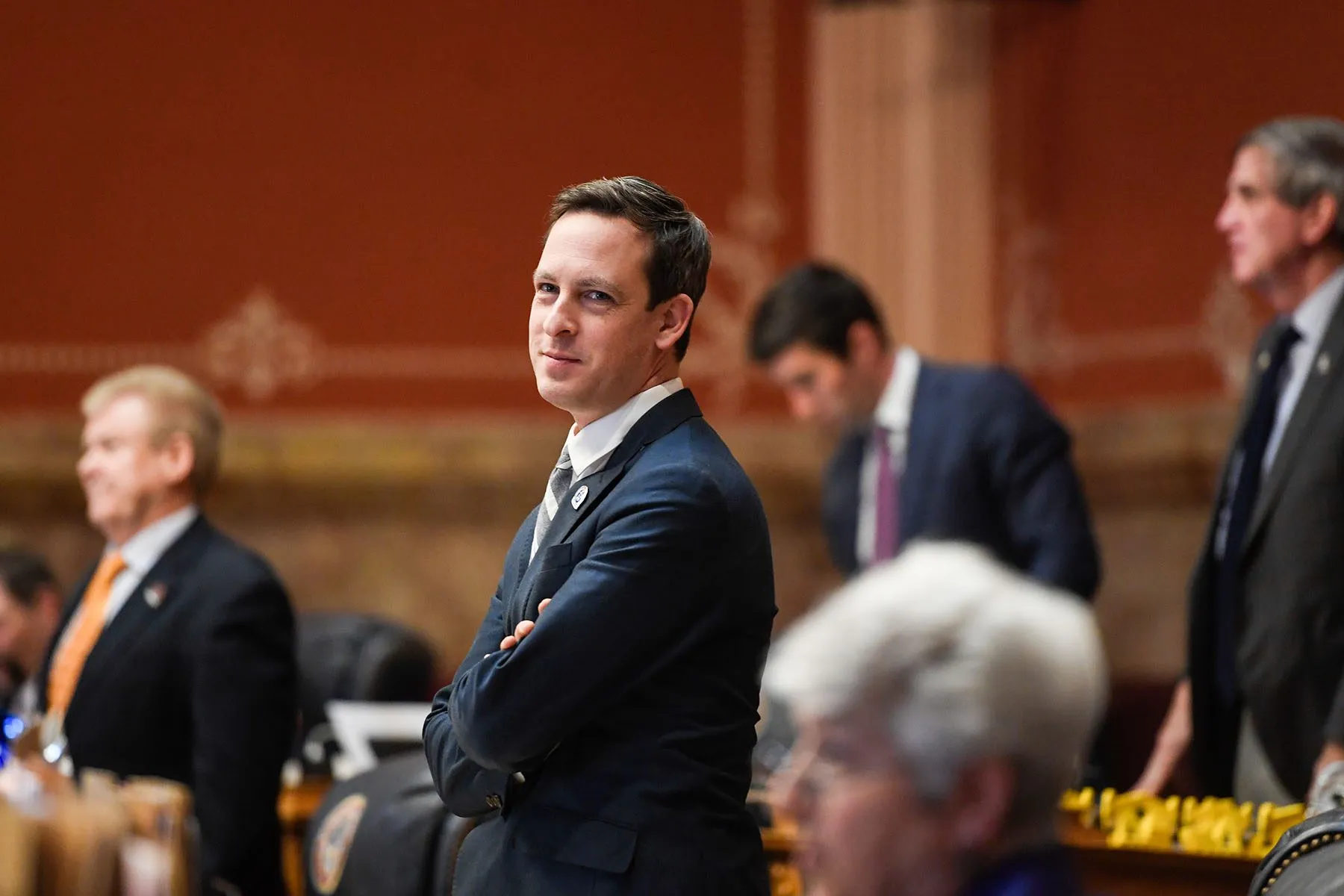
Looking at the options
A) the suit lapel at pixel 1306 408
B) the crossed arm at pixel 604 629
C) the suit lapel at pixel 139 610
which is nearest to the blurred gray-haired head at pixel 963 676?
the crossed arm at pixel 604 629

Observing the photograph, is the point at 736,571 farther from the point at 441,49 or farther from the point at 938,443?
the point at 441,49

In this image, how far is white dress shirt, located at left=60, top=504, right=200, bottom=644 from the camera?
3.87 m

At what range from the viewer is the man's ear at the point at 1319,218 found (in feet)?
11.7

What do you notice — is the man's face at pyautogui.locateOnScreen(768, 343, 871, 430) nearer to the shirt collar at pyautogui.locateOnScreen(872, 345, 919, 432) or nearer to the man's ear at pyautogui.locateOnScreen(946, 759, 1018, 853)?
the shirt collar at pyautogui.locateOnScreen(872, 345, 919, 432)

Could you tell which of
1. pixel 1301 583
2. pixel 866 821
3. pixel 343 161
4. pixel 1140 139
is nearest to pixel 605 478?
pixel 866 821

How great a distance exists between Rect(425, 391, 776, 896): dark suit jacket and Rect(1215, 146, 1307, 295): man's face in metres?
1.66

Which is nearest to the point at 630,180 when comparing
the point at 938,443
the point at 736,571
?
the point at 736,571

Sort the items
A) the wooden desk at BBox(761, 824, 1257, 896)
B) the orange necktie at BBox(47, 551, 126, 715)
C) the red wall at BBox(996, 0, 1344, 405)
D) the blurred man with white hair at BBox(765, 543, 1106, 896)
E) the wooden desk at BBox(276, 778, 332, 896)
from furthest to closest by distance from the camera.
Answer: the red wall at BBox(996, 0, 1344, 405)
the wooden desk at BBox(276, 778, 332, 896)
the orange necktie at BBox(47, 551, 126, 715)
the wooden desk at BBox(761, 824, 1257, 896)
the blurred man with white hair at BBox(765, 543, 1106, 896)

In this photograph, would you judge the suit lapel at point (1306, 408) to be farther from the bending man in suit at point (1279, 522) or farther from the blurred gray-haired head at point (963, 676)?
the blurred gray-haired head at point (963, 676)

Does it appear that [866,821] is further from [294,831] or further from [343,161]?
[343,161]

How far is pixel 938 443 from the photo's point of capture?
15.1 ft

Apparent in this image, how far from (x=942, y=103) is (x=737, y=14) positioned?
83 cm

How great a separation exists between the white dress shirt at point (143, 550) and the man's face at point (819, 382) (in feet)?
5.45

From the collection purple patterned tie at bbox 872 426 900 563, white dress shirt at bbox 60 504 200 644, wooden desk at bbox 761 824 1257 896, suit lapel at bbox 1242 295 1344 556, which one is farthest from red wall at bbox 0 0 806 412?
wooden desk at bbox 761 824 1257 896
